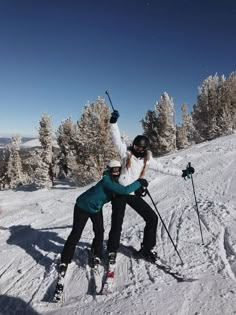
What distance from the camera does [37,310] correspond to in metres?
4.91

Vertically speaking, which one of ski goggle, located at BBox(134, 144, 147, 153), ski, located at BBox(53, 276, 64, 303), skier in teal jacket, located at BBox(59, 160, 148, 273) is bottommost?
ski, located at BBox(53, 276, 64, 303)

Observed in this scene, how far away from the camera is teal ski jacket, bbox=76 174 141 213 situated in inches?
202

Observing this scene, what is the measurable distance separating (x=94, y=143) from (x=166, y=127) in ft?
47.5

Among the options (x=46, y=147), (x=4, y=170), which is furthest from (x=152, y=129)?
(x=4, y=170)

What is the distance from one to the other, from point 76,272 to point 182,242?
2.38 meters

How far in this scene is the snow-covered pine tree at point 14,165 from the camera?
181 feet

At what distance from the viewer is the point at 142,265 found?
5.78 meters

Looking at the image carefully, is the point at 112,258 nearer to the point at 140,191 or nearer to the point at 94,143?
the point at 140,191

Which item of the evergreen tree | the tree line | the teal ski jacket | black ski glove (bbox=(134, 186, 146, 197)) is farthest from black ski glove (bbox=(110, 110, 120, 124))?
the evergreen tree

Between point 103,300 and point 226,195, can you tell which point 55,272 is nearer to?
point 103,300

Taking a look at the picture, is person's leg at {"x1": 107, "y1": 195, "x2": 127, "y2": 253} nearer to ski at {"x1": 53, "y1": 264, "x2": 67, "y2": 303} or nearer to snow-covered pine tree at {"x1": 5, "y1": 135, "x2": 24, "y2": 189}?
ski at {"x1": 53, "y1": 264, "x2": 67, "y2": 303}

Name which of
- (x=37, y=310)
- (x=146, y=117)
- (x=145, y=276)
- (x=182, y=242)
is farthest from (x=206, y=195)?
(x=146, y=117)

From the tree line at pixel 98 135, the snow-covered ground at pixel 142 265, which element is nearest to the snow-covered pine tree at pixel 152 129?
the tree line at pixel 98 135

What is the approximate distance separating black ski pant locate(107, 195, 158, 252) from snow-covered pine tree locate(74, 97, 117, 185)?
87.9 ft
